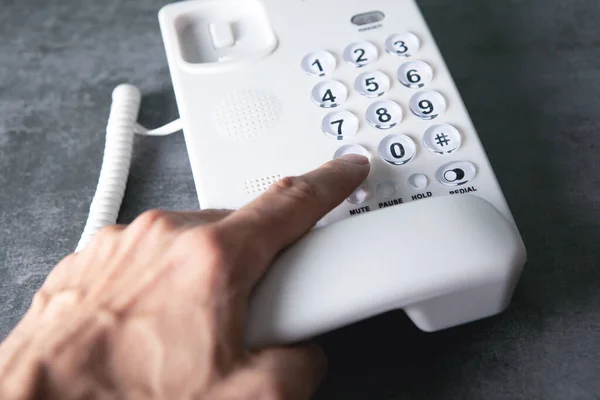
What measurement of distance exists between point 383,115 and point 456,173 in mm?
81

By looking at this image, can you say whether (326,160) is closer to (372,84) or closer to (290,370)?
(372,84)

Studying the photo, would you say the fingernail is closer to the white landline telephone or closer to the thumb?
the white landline telephone

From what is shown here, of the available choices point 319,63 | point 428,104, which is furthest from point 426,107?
point 319,63

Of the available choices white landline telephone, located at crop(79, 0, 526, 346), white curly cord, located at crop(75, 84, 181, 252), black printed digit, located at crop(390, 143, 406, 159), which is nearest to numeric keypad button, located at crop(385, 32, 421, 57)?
white landline telephone, located at crop(79, 0, 526, 346)

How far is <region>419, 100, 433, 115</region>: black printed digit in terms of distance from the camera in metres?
0.53

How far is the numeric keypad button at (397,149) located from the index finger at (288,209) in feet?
0.12

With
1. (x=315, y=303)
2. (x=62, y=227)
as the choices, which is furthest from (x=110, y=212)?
(x=315, y=303)

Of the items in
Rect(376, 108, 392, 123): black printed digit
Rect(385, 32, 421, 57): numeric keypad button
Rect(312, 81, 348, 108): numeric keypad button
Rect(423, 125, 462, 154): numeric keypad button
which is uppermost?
Rect(385, 32, 421, 57): numeric keypad button

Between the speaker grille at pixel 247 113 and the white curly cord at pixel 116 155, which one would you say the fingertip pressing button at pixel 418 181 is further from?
the white curly cord at pixel 116 155

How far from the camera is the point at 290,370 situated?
0.37 meters

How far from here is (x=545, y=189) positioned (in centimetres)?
56

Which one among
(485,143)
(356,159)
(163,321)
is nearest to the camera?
(163,321)

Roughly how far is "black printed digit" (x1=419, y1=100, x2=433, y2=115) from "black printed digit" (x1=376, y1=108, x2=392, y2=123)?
0.03 metres

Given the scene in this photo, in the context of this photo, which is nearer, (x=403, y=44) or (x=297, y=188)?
(x=297, y=188)
